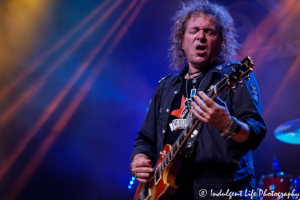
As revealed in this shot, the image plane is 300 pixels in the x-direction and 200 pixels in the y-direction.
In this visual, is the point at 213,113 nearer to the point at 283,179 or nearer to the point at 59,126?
the point at 283,179

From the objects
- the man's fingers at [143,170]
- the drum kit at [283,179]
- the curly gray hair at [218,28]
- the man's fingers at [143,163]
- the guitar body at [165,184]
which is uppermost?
the curly gray hair at [218,28]

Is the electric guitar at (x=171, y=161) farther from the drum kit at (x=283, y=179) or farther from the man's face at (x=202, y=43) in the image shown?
the drum kit at (x=283, y=179)

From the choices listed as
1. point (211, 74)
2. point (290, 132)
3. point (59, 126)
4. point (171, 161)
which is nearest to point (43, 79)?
point (59, 126)

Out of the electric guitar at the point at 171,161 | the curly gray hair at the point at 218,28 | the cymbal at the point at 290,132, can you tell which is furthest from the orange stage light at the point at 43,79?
the cymbal at the point at 290,132

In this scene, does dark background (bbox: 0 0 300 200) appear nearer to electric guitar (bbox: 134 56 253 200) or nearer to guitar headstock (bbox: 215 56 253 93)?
electric guitar (bbox: 134 56 253 200)

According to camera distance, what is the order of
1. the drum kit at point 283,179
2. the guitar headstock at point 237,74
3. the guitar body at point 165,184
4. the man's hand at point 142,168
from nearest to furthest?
the guitar headstock at point 237,74
the guitar body at point 165,184
the man's hand at point 142,168
the drum kit at point 283,179

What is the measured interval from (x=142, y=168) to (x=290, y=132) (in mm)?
3490

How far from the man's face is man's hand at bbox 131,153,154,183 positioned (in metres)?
1.04

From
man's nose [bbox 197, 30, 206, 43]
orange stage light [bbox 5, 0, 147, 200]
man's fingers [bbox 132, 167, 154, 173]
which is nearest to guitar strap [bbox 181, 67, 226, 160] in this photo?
man's fingers [bbox 132, 167, 154, 173]

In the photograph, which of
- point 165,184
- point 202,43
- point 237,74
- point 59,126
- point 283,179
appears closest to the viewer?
point 237,74

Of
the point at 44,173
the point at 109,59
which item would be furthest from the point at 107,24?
the point at 44,173

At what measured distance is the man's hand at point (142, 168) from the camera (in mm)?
2367

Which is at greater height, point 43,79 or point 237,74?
point 43,79

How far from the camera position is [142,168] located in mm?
2414
